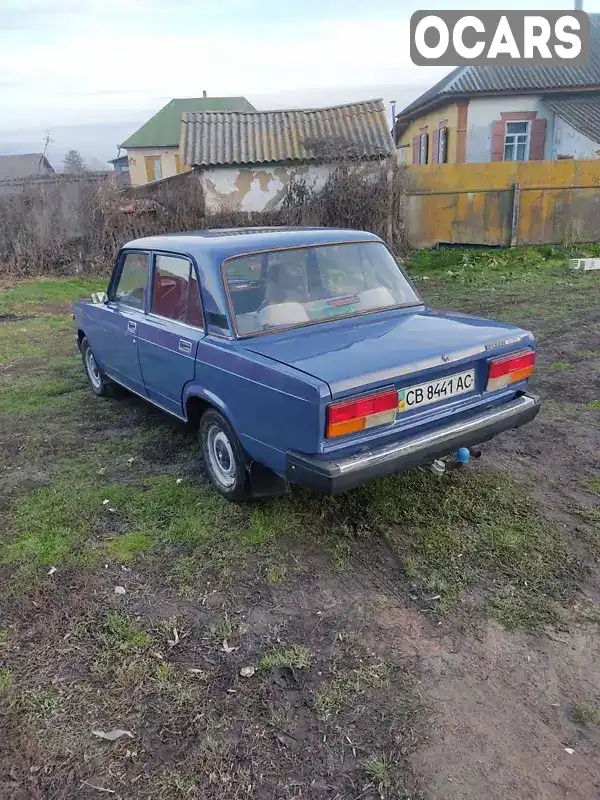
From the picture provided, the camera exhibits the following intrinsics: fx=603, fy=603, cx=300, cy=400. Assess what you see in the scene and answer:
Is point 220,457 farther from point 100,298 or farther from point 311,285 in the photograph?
point 100,298

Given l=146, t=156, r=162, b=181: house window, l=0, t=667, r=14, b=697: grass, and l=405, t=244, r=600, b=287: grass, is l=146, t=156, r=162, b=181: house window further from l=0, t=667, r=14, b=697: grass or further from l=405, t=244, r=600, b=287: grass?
l=0, t=667, r=14, b=697: grass

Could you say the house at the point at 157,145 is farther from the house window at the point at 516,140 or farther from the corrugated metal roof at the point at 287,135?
the corrugated metal roof at the point at 287,135

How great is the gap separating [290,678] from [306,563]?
0.82 meters

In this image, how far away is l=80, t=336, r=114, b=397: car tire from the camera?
5906 millimetres

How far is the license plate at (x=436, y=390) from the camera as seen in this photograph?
10.3ft

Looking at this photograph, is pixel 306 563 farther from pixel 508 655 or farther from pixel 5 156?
pixel 5 156

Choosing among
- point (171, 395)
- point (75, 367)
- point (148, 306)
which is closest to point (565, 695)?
point (171, 395)

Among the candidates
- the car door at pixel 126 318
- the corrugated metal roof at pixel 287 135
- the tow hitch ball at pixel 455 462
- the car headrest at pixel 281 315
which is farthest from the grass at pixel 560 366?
the corrugated metal roof at pixel 287 135

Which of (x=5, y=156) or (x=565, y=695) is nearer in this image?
(x=565, y=695)

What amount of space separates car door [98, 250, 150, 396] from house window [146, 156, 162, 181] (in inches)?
1692

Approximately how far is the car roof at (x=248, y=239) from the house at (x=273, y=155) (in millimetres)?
11041

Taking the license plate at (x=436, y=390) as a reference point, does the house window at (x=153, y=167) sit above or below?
above

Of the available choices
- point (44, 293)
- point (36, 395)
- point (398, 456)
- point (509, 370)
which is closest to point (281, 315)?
point (398, 456)

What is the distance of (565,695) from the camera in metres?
2.37
